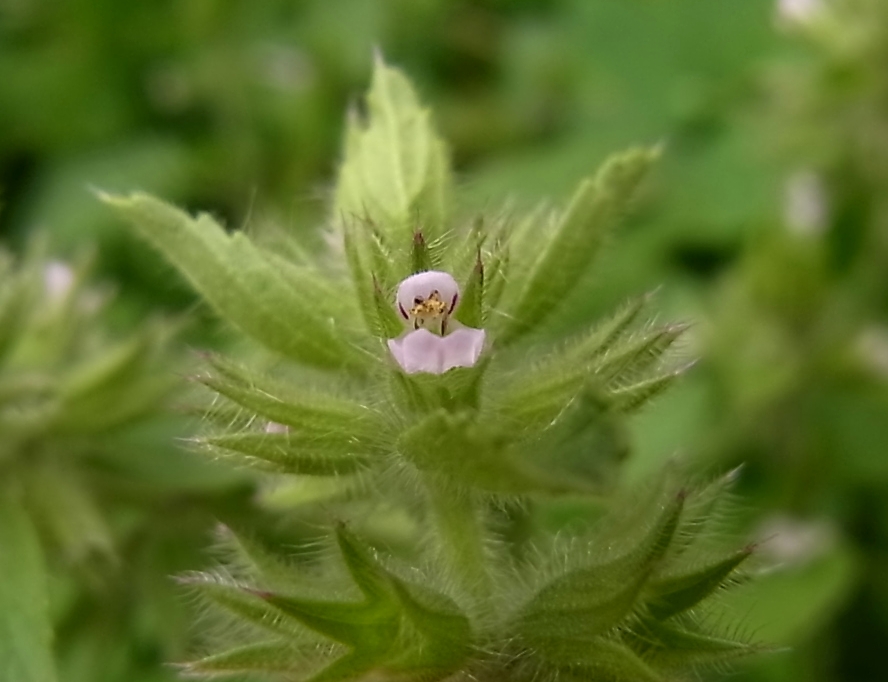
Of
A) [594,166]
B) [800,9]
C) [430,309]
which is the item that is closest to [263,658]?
[430,309]

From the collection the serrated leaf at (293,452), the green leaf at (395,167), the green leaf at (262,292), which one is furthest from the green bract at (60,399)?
the serrated leaf at (293,452)

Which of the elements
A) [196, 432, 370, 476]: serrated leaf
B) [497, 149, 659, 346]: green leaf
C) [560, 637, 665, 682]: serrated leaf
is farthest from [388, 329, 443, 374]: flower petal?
[560, 637, 665, 682]: serrated leaf

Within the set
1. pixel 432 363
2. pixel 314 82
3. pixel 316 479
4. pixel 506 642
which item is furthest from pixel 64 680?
pixel 314 82

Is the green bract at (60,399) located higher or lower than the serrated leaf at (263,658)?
higher

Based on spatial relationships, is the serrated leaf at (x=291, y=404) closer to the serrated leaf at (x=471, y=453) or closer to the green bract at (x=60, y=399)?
the serrated leaf at (x=471, y=453)

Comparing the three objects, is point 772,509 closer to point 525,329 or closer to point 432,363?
point 525,329

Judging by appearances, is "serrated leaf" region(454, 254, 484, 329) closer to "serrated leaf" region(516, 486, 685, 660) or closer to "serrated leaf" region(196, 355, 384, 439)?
"serrated leaf" region(196, 355, 384, 439)
